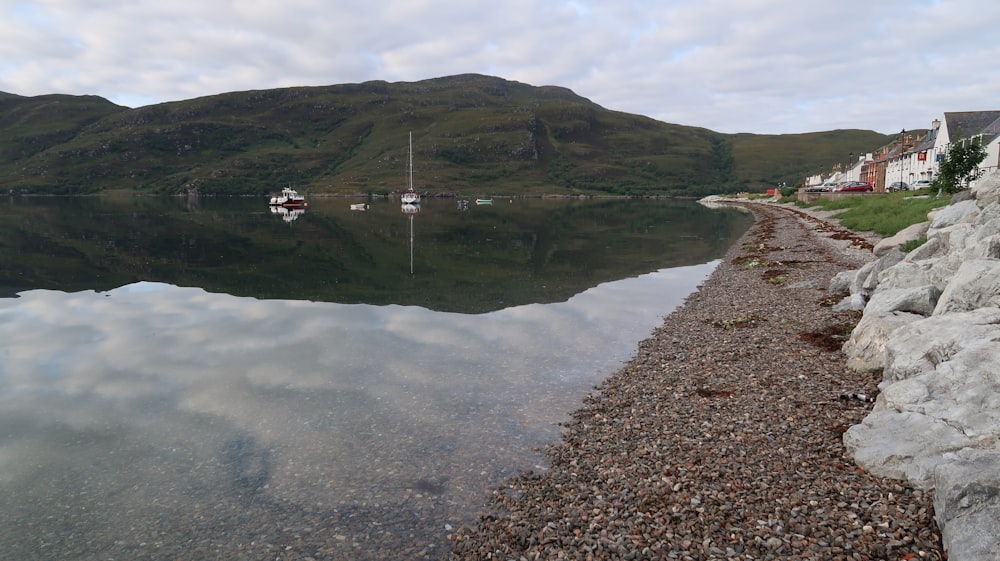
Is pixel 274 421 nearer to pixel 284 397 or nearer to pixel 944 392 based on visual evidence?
pixel 284 397

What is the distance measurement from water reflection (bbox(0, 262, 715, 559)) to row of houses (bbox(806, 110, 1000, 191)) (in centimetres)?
5820

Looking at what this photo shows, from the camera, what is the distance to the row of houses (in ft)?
267

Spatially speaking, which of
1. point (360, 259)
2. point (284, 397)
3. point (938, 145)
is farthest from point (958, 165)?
point (284, 397)

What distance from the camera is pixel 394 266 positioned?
44.7 metres

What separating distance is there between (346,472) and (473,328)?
42.8 feet

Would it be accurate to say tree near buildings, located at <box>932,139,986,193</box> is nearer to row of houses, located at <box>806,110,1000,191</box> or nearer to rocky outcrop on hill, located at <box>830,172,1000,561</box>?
row of houses, located at <box>806,110,1000,191</box>

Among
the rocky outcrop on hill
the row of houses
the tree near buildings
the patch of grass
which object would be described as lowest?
the rocky outcrop on hill

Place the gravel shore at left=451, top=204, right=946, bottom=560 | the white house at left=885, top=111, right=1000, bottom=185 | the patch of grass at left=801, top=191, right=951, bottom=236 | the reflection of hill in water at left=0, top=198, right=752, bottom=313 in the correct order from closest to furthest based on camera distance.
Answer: the gravel shore at left=451, top=204, right=946, bottom=560, the reflection of hill in water at left=0, top=198, right=752, bottom=313, the patch of grass at left=801, top=191, right=951, bottom=236, the white house at left=885, top=111, right=1000, bottom=185

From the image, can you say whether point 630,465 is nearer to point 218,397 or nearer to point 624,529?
point 624,529

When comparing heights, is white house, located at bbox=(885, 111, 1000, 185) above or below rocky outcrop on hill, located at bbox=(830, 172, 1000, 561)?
above

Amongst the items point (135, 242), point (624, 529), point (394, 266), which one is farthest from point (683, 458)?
point (135, 242)

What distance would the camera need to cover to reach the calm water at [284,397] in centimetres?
1059

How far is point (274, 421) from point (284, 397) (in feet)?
6.09

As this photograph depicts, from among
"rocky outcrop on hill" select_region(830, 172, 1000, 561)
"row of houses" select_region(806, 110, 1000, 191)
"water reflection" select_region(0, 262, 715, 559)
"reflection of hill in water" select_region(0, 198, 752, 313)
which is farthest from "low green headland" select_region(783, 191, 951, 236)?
"rocky outcrop on hill" select_region(830, 172, 1000, 561)
